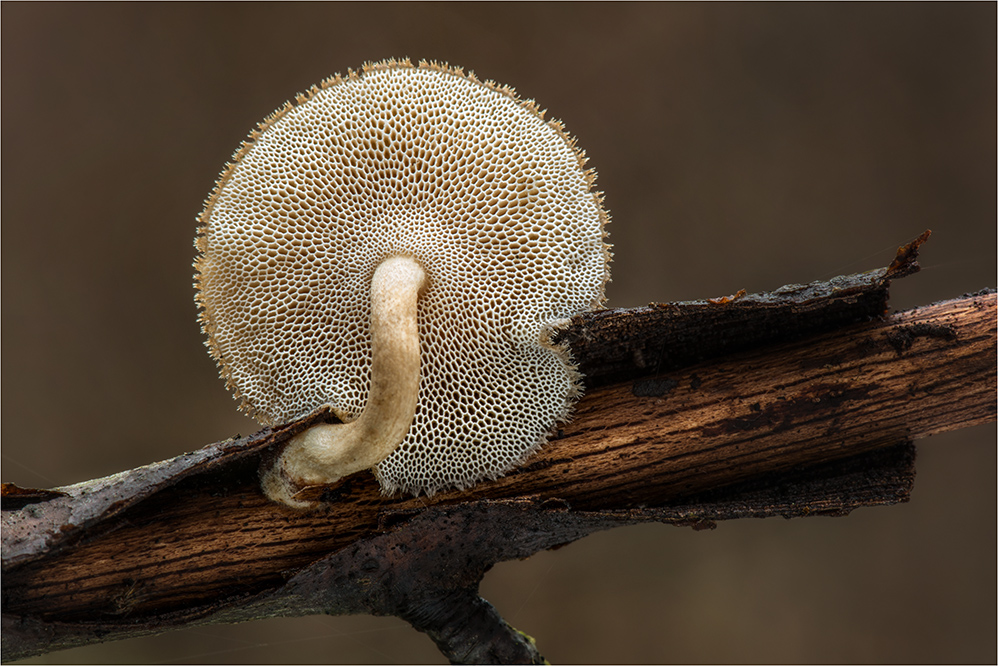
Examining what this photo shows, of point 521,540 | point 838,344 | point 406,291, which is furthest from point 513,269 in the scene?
point 838,344

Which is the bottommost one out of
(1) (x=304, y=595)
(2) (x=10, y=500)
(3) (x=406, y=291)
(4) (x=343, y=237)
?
(1) (x=304, y=595)

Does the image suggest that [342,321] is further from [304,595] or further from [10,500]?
[10,500]

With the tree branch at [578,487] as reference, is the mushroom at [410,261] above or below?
above

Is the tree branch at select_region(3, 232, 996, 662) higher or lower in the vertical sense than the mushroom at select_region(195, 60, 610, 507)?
lower

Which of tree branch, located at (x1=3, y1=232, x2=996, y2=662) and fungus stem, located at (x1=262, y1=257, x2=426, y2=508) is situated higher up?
fungus stem, located at (x1=262, y1=257, x2=426, y2=508)
